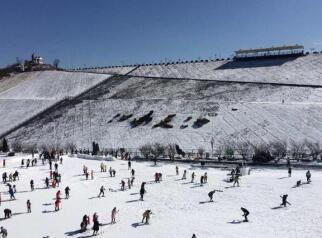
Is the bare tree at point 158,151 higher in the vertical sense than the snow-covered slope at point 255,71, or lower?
lower

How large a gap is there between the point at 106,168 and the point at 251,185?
42.1 ft

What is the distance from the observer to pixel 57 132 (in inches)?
2643

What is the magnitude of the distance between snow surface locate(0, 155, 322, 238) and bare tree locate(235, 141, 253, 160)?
6172 mm

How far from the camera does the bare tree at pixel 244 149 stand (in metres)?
45.7

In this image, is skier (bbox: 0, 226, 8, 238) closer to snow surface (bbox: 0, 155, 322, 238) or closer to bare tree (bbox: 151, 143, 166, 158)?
snow surface (bbox: 0, 155, 322, 238)

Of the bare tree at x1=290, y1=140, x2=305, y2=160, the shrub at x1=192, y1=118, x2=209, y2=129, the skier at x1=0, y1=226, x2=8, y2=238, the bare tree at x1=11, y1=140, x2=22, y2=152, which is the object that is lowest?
the skier at x1=0, y1=226, x2=8, y2=238

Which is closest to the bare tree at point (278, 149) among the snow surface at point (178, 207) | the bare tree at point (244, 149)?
the bare tree at point (244, 149)

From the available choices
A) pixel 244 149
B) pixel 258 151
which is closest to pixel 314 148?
pixel 258 151

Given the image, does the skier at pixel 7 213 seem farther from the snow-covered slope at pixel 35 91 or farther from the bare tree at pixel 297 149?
the snow-covered slope at pixel 35 91

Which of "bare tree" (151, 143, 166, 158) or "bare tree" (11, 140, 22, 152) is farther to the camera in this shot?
"bare tree" (11, 140, 22, 152)

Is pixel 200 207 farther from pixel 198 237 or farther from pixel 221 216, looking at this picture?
pixel 198 237

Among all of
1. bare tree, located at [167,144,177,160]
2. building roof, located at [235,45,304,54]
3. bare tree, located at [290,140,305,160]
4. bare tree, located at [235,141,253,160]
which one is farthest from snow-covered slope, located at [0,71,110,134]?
bare tree, located at [290,140,305,160]

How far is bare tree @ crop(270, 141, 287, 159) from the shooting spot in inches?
1742

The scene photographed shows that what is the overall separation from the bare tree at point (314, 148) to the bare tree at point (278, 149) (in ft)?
7.39
